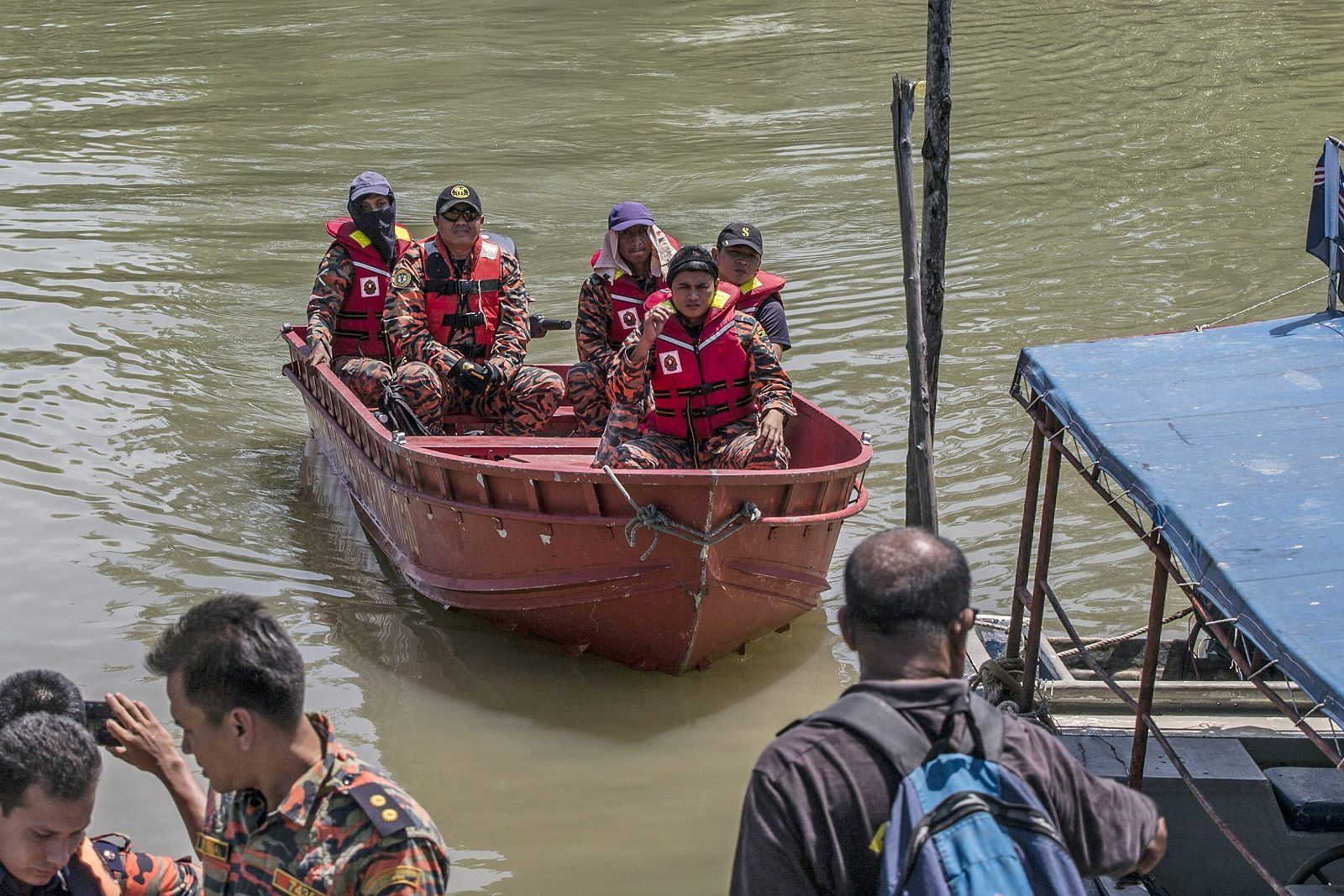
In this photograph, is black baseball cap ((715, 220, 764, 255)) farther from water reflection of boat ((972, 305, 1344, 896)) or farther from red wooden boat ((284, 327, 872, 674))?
water reflection of boat ((972, 305, 1344, 896))

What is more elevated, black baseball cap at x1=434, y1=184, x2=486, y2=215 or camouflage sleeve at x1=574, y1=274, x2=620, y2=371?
black baseball cap at x1=434, y1=184, x2=486, y2=215

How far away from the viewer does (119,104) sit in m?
20.7

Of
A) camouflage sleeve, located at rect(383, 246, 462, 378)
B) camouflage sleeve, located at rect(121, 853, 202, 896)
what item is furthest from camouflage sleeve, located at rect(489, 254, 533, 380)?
camouflage sleeve, located at rect(121, 853, 202, 896)

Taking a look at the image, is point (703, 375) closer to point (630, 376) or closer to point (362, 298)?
point (630, 376)

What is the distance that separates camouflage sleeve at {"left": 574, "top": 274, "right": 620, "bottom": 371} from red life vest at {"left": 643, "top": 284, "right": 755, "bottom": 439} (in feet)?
4.45

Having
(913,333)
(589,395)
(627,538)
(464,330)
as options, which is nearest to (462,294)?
(464,330)

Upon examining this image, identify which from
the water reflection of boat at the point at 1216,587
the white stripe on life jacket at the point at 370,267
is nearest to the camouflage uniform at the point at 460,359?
the white stripe on life jacket at the point at 370,267

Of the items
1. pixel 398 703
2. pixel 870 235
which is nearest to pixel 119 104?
pixel 870 235

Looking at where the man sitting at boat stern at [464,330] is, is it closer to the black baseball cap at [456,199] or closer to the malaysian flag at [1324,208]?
the black baseball cap at [456,199]

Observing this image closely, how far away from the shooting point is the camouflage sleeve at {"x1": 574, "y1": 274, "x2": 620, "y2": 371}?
28.0 feet

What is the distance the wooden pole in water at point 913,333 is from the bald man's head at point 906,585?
3.48m

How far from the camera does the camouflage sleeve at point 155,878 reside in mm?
2902

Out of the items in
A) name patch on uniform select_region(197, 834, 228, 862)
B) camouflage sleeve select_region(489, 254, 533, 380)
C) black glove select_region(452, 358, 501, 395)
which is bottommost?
black glove select_region(452, 358, 501, 395)

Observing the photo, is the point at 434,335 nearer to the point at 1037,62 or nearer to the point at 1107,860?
the point at 1107,860
